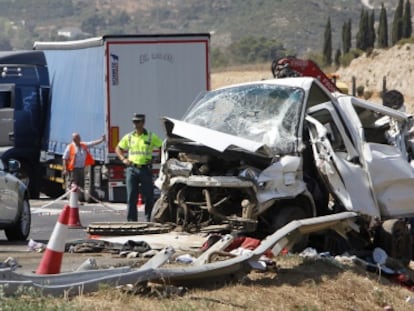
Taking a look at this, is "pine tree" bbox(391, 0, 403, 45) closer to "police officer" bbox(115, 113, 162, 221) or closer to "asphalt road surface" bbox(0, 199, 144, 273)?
"asphalt road surface" bbox(0, 199, 144, 273)

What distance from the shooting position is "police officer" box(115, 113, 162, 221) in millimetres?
19047

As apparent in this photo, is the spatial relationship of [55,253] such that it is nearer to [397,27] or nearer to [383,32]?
[383,32]

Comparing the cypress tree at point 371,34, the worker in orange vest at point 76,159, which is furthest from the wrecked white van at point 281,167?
the cypress tree at point 371,34

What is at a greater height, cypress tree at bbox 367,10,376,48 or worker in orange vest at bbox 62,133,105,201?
cypress tree at bbox 367,10,376,48

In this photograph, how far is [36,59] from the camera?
1234 inches

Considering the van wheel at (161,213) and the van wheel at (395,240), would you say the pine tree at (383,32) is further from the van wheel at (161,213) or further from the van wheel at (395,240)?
the van wheel at (161,213)

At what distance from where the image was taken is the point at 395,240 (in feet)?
47.5

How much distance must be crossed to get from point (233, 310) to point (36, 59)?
22.0 m

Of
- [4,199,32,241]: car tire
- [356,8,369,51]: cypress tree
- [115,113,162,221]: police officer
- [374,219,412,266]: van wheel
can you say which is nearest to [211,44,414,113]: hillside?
[356,8,369,51]: cypress tree

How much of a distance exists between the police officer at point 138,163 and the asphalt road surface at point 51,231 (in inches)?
34.5

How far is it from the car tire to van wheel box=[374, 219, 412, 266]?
18.4 ft

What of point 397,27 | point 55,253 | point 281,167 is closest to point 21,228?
point 281,167

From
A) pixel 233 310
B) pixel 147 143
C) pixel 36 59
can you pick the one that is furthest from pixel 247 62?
pixel 233 310

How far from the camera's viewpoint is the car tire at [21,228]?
18.0 metres
